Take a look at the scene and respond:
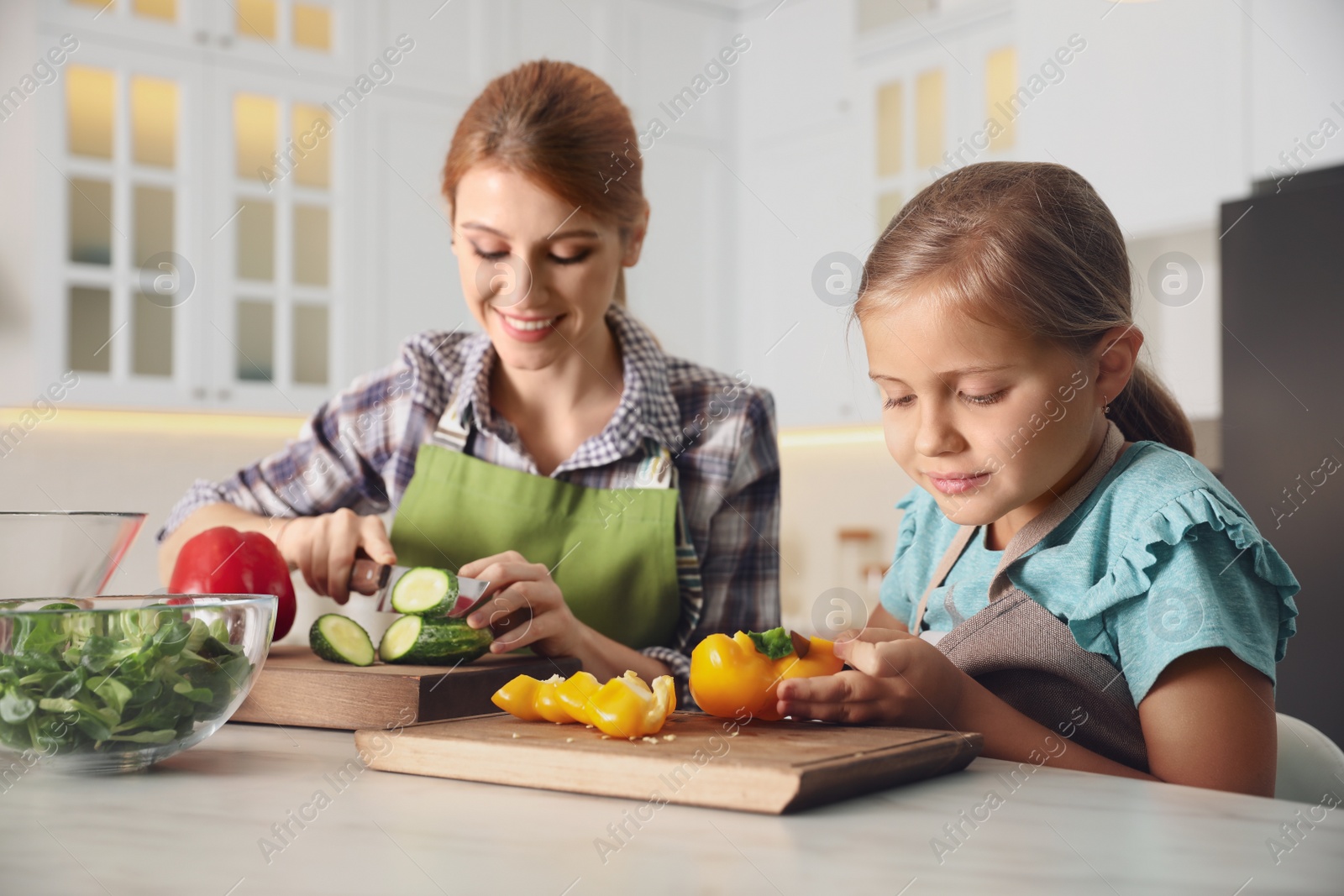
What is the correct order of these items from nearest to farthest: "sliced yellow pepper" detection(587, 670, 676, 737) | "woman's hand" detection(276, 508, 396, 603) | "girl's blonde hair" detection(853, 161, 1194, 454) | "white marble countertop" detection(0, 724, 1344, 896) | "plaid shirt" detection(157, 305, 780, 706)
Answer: "white marble countertop" detection(0, 724, 1344, 896), "sliced yellow pepper" detection(587, 670, 676, 737), "girl's blonde hair" detection(853, 161, 1194, 454), "woman's hand" detection(276, 508, 396, 603), "plaid shirt" detection(157, 305, 780, 706)

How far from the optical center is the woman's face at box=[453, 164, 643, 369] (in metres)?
1.38

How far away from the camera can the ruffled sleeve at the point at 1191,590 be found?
0.88 metres

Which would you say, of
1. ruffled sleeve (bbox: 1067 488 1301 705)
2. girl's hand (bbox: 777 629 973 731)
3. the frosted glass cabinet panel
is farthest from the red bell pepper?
the frosted glass cabinet panel

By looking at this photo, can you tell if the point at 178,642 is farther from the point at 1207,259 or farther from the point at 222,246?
the point at 1207,259

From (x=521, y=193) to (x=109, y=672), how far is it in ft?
2.77

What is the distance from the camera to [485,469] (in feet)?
4.75

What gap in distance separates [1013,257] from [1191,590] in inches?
12.7

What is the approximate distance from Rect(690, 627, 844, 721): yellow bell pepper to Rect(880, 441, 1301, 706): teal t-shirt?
24 cm

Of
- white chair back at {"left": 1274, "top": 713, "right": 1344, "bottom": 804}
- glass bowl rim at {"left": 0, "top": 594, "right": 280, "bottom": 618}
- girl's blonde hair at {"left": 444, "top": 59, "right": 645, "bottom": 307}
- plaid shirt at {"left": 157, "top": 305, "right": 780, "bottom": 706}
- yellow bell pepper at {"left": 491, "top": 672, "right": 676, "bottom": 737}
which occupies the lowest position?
white chair back at {"left": 1274, "top": 713, "right": 1344, "bottom": 804}

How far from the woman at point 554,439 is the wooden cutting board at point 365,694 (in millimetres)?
262


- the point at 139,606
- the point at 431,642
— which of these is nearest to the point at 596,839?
the point at 139,606

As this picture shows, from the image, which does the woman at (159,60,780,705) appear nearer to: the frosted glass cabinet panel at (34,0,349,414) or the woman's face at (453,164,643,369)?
the woman's face at (453,164,643,369)

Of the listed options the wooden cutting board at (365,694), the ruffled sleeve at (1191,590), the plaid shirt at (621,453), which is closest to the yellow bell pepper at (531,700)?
the wooden cutting board at (365,694)

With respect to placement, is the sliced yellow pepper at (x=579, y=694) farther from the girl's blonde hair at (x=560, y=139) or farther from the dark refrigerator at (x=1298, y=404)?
the dark refrigerator at (x=1298, y=404)
